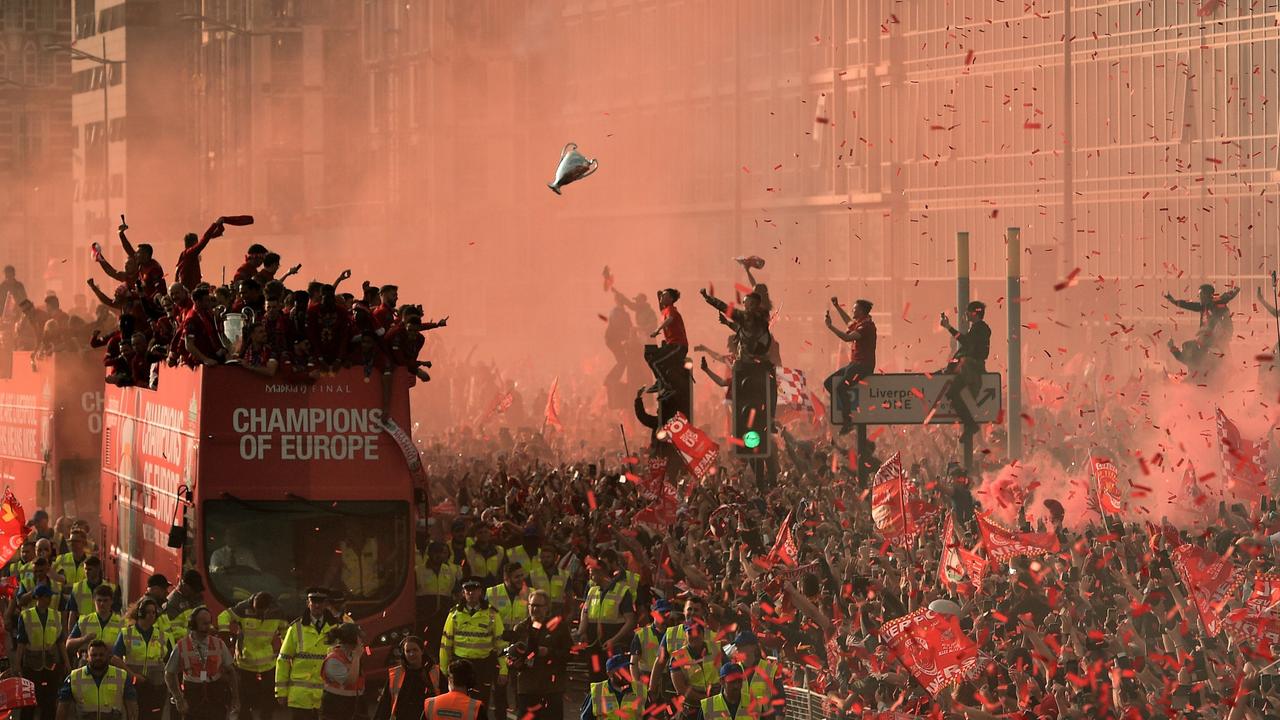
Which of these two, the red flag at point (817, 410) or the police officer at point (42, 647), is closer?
the police officer at point (42, 647)

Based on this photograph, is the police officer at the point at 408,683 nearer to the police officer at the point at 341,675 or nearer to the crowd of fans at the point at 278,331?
the police officer at the point at 341,675

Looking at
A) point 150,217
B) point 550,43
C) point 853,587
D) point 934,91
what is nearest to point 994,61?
point 934,91

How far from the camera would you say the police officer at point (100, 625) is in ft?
53.3

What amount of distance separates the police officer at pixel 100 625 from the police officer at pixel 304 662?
4.99 feet

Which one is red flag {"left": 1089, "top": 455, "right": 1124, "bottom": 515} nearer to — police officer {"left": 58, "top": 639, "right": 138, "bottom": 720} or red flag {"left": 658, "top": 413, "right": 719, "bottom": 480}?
red flag {"left": 658, "top": 413, "right": 719, "bottom": 480}

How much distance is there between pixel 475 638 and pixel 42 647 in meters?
3.50

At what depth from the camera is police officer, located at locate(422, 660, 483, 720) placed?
1335cm

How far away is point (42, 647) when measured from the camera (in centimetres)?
1717

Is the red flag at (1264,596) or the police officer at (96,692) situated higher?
the red flag at (1264,596)

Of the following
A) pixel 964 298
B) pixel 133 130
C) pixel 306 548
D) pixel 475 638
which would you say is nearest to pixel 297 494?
pixel 306 548

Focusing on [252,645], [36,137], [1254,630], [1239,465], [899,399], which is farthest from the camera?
[36,137]

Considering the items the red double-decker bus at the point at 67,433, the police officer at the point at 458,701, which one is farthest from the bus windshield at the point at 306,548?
the red double-decker bus at the point at 67,433

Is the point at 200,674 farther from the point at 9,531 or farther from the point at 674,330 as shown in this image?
the point at 674,330

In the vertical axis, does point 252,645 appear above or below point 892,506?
below
